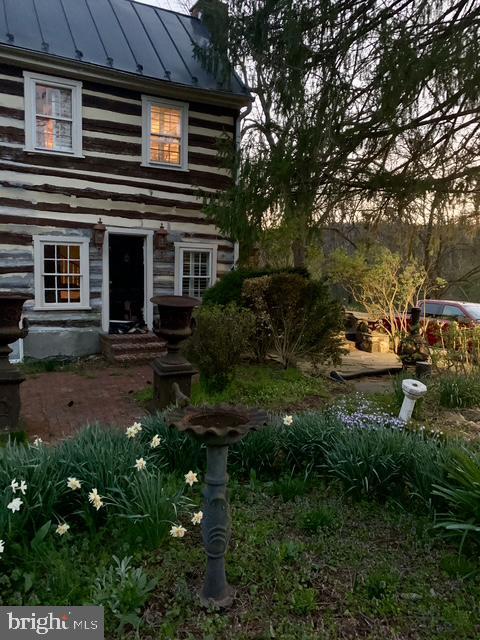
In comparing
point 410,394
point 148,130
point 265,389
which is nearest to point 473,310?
point 265,389

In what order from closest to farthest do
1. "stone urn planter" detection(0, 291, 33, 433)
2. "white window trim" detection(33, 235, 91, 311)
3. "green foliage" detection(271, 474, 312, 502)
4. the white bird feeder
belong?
"green foliage" detection(271, 474, 312, 502)
"stone urn planter" detection(0, 291, 33, 433)
the white bird feeder
"white window trim" detection(33, 235, 91, 311)

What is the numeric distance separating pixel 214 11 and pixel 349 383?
623 cm

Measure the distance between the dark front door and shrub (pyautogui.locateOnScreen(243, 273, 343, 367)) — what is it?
12.1ft

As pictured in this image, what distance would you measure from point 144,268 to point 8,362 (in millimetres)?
4948

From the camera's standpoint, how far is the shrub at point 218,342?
5.60 metres

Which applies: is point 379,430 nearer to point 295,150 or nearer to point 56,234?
point 295,150

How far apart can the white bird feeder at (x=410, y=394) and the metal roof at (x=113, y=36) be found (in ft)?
23.6

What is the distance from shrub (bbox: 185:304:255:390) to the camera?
5.60 m

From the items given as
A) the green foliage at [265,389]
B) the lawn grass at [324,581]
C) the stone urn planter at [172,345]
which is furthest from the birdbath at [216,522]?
the green foliage at [265,389]

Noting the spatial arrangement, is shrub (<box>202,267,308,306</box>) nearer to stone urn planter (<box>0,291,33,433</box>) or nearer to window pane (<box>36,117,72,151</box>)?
stone urn planter (<box>0,291,33,433</box>)

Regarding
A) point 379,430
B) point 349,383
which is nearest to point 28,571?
point 379,430

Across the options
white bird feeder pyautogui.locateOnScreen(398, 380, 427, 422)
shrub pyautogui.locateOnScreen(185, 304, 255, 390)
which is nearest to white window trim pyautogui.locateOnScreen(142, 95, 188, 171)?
shrub pyautogui.locateOnScreen(185, 304, 255, 390)

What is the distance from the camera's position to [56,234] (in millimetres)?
8461

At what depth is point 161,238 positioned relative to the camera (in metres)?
9.27
